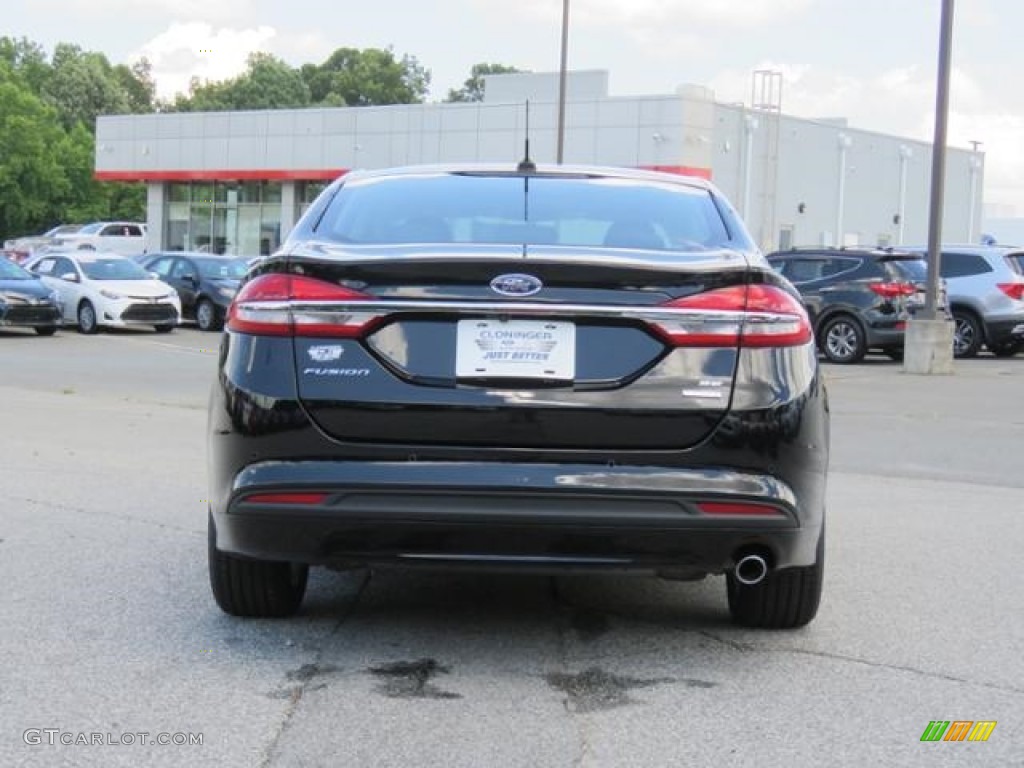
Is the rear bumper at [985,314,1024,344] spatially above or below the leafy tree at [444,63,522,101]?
below

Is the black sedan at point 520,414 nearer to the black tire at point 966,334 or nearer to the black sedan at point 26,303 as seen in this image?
the black tire at point 966,334

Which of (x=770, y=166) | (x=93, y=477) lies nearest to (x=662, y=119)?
(x=770, y=166)

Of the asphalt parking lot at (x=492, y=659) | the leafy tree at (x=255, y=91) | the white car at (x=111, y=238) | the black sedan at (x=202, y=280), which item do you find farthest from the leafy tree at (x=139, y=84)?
the asphalt parking lot at (x=492, y=659)

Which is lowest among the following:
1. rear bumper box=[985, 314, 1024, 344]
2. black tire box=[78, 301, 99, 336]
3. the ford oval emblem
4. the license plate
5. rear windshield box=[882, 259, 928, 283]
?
black tire box=[78, 301, 99, 336]

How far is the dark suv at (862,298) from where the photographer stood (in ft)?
66.5

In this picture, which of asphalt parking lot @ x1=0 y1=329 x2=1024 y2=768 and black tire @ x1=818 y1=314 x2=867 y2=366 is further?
black tire @ x1=818 y1=314 x2=867 y2=366

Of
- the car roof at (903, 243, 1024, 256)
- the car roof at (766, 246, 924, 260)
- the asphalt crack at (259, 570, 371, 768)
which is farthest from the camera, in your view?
the car roof at (903, 243, 1024, 256)

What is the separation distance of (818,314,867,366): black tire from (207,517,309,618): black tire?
53.0 ft

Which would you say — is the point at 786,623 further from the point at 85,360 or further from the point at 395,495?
the point at 85,360

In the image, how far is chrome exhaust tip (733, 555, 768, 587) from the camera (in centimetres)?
447

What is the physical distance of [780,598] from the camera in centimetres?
506

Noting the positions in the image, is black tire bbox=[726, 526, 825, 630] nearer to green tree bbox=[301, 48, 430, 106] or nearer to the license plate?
the license plate

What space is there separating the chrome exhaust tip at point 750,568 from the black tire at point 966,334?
18251 mm
